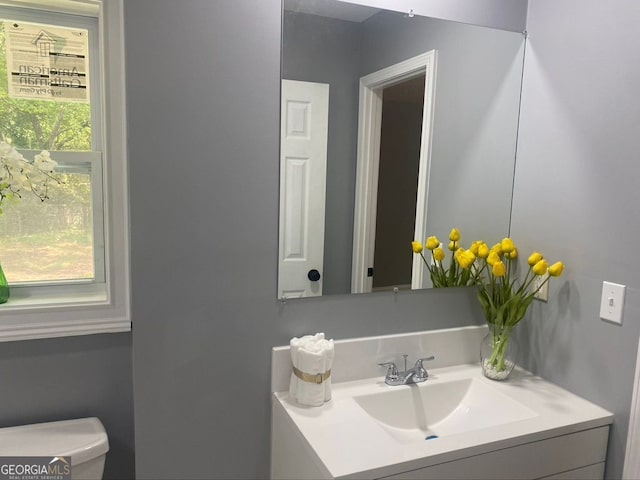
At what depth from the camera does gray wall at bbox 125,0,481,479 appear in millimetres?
1277

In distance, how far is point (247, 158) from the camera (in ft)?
4.50

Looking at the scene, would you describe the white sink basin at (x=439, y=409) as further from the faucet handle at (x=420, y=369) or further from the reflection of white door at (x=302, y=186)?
the reflection of white door at (x=302, y=186)

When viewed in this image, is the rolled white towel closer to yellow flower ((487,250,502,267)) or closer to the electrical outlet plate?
yellow flower ((487,250,502,267))

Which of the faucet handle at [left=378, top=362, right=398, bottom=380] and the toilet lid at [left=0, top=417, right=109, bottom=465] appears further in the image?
the faucet handle at [left=378, top=362, right=398, bottom=380]

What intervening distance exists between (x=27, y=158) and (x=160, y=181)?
511 mm

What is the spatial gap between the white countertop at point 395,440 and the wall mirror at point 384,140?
0.34 m

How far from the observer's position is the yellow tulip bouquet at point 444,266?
1.63 meters

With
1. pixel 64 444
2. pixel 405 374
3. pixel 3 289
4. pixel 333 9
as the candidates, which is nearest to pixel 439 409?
pixel 405 374

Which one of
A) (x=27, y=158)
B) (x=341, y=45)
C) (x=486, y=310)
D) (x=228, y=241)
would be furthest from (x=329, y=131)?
(x=27, y=158)

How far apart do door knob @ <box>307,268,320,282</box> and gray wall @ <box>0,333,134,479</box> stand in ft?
2.13

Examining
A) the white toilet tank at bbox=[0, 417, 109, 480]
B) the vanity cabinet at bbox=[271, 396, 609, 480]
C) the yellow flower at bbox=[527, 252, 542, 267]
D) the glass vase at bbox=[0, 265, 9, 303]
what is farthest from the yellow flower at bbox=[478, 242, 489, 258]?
the glass vase at bbox=[0, 265, 9, 303]

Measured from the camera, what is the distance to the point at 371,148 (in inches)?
59.6

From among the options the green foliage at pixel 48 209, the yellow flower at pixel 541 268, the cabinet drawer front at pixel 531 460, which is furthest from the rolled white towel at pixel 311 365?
the green foliage at pixel 48 209

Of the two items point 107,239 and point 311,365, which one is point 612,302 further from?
point 107,239
